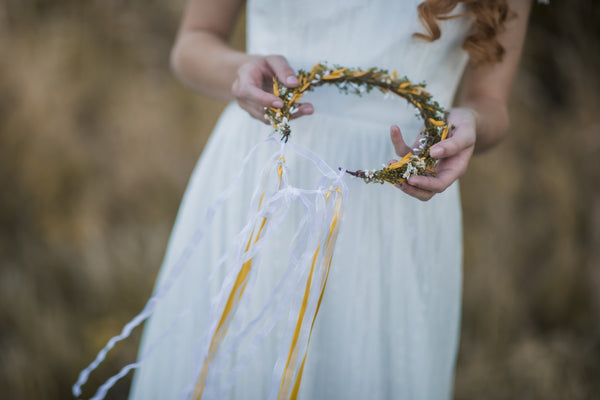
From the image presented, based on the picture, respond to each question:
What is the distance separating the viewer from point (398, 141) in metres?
0.76

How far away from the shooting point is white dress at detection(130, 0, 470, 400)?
0.95 metres

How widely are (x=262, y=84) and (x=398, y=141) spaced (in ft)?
0.91

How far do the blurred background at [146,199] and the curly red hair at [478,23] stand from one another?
181cm

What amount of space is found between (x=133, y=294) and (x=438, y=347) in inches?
75.4

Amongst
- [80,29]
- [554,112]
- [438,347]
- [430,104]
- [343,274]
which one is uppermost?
[80,29]

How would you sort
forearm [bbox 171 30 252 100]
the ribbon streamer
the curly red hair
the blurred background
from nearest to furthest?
the ribbon streamer, the curly red hair, forearm [bbox 171 30 252 100], the blurred background

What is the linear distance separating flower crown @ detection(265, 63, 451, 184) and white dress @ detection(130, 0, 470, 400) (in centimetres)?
12

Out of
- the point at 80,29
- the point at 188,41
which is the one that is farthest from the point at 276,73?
the point at 80,29

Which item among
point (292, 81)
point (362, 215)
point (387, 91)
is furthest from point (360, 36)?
point (362, 215)

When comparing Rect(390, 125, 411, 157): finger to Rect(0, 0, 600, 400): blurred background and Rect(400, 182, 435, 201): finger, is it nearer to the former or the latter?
Rect(400, 182, 435, 201): finger

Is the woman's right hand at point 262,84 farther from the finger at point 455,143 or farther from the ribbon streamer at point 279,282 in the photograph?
the finger at point 455,143

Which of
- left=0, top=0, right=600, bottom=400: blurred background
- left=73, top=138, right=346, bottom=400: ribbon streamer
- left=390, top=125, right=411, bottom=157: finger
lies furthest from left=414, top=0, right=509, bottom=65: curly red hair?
left=0, top=0, right=600, bottom=400: blurred background

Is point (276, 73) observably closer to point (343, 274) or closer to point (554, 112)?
point (343, 274)

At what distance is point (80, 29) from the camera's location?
305cm
